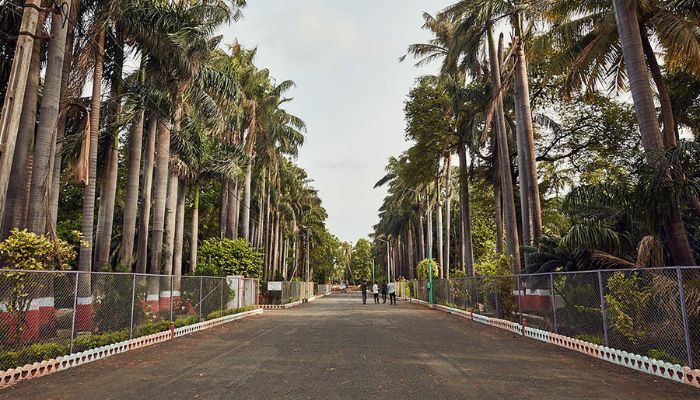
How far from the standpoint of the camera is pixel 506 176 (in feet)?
67.6

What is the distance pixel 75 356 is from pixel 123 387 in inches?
101

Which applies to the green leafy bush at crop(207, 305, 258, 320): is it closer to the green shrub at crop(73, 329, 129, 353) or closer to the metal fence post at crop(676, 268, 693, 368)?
the green shrub at crop(73, 329, 129, 353)

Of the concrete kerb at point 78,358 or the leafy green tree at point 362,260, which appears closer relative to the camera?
the concrete kerb at point 78,358

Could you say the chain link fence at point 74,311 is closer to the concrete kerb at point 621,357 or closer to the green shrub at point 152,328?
the green shrub at point 152,328

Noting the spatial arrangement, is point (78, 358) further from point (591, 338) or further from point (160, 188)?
point (591, 338)

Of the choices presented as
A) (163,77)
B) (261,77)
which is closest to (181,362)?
(163,77)

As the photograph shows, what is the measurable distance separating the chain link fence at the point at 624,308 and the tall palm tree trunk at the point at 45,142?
13752mm

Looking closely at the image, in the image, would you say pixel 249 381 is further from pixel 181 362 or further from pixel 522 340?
pixel 522 340

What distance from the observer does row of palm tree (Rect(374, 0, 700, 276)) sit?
11164 millimetres

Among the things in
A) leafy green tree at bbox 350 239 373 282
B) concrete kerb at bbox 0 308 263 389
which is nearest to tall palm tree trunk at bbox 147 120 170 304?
concrete kerb at bbox 0 308 263 389

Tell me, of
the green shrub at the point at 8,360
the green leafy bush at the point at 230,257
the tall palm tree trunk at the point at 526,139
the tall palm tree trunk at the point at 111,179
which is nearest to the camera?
the green shrub at the point at 8,360

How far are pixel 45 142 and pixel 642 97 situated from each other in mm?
15535

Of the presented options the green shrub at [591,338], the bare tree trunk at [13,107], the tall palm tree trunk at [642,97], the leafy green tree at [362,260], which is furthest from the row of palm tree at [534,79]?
the leafy green tree at [362,260]

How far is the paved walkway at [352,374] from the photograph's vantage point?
6590mm
